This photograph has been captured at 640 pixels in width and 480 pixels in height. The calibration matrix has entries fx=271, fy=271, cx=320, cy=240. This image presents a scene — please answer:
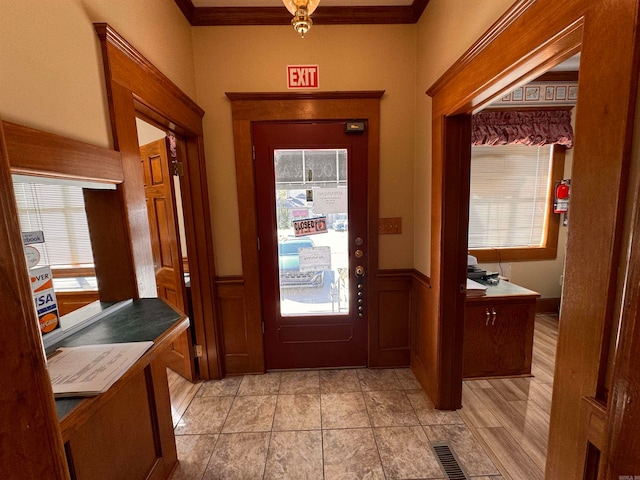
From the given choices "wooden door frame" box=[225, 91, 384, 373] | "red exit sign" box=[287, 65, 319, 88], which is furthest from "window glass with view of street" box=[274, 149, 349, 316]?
"red exit sign" box=[287, 65, 319, 88]

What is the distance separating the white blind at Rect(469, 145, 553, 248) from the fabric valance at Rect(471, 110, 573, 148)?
0.23 metres

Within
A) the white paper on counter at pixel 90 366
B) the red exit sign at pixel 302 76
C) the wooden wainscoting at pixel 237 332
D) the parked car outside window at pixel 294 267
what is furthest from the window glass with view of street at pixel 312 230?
the white paper on counter at pixel 90 366

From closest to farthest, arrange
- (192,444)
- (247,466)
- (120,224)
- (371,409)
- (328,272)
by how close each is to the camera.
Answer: (120,224)
(247,466)
(192,444)
(371,409)
(328,272)

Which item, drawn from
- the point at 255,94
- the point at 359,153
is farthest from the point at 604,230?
the point at 255,94

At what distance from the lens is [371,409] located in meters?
1.92

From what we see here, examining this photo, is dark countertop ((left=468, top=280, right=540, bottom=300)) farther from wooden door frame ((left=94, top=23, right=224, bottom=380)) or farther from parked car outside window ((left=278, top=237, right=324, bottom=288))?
→ wooden door frame ((left=94, top=23, right=224, bottom=380))

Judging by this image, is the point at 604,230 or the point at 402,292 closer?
the point at 604,230

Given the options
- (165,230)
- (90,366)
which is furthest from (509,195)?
(90,366)

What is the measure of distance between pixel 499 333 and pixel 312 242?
1.67m

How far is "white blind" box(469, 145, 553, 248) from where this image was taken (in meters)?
3.22

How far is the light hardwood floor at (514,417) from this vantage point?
1.52 meters

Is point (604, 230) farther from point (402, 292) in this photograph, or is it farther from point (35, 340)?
point (402, 292)

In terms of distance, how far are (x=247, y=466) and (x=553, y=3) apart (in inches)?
97.5

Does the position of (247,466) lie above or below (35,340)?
below
